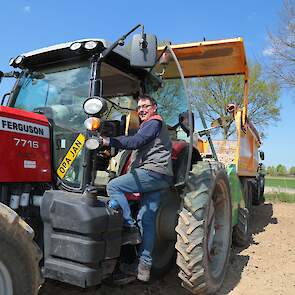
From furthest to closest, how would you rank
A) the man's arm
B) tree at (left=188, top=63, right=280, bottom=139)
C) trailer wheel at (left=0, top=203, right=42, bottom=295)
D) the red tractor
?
tree at (left=188, top=63, right=280, bottom=139), the man's arm, the red tractor, trailer wheel at (left=0, top=203, right=42, bottom=295)

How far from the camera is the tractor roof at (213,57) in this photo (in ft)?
18.4

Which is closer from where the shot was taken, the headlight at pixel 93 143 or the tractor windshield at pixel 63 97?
the headlight at pixel 93 143

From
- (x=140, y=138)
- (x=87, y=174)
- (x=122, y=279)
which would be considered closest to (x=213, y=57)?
(x=140, y=138)

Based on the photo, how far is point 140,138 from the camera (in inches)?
143

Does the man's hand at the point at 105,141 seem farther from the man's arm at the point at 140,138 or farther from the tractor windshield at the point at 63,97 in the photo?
the tractor windshield at the point at 63,97

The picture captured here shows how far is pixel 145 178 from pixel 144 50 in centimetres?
115

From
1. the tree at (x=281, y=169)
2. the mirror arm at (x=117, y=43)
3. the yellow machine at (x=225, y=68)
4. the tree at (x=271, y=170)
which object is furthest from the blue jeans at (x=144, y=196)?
the tree at (x=281, y=169)

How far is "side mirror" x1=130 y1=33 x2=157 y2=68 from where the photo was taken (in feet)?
10.8

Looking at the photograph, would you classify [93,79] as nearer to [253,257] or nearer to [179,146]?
[179,146]

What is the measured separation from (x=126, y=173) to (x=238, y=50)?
2740mm

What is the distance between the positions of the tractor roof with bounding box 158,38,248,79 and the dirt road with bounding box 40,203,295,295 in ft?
8.99

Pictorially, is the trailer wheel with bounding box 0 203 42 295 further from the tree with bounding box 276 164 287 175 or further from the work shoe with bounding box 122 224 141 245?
the tree with bounding box 276 164 287 175

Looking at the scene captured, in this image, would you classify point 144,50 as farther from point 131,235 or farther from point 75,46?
point 131,235

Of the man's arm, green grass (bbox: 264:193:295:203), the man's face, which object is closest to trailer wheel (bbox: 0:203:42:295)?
the man's arm
